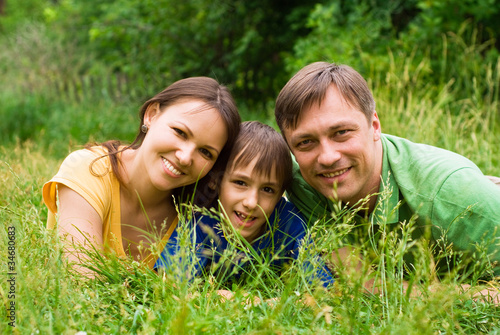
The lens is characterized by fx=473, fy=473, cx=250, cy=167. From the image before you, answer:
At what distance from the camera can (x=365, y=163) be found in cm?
243

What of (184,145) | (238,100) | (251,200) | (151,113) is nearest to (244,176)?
(251,200)

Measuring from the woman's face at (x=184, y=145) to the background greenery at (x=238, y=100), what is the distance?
2.17 ft

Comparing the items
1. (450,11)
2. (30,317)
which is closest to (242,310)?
(30,317)

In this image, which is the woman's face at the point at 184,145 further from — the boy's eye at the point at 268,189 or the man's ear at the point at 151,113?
the boy's eye at the point at 268,189

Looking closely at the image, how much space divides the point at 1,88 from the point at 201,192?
7.86m

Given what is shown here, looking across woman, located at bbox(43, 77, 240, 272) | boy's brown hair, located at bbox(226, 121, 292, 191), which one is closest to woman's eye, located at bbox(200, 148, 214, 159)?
woman, located at bbox(43, 77, 240, 272)

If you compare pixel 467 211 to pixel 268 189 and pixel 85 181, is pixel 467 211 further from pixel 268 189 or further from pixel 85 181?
pixel 85 181

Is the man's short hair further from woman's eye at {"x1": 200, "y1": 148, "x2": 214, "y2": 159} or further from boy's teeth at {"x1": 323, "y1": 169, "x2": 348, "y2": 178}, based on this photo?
woman's eye at {"x1": 200, "y1": 148, "x2": 214, "y2": 159}

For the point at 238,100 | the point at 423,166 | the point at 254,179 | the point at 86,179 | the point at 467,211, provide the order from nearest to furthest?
the point at 467,211 < the point at 423,166 < the point at 86,179 < the point at 254,179 < the point at 238,100

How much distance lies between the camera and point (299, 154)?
248 cm

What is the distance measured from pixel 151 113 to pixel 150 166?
0.41m

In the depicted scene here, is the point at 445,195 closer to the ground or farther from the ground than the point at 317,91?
closer to the ground

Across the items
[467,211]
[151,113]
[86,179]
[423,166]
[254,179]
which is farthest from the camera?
[151,113]

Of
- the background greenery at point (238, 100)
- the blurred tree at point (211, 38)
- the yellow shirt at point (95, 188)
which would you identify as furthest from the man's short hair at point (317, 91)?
the blurred tree at point (211, 38)
